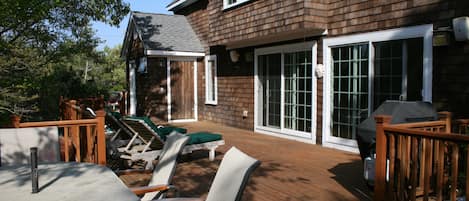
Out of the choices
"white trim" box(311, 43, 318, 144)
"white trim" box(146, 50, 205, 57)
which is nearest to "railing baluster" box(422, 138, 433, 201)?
"white trim" box(311, 43, 318, 144)

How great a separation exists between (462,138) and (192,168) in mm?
3824

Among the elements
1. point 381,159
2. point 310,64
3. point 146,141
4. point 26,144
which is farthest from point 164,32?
point 381,159

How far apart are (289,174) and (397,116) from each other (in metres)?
1.71

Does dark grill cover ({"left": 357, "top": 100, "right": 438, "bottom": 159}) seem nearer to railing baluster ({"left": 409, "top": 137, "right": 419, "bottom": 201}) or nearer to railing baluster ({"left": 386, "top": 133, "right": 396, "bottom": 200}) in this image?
railing baluster ({"left": 386, "top": 133, "right": 396, "bottom": 200})

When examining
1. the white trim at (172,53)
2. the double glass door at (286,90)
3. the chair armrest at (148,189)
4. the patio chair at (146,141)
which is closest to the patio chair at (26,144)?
the chair armrest at (148,189)

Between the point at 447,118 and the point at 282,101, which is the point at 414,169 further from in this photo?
the point at 282,101

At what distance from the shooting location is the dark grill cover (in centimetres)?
430

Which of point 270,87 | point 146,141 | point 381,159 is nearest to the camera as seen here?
point 381,159

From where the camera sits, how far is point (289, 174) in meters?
5.25

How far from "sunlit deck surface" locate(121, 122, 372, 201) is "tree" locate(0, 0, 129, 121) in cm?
352

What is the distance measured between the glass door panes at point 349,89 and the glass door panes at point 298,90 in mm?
750

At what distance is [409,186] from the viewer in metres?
3.76

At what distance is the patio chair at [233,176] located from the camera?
6.55 feet

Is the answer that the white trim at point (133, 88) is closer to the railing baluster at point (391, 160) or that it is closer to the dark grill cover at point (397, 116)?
the dark grill cover at point (397, 116)
